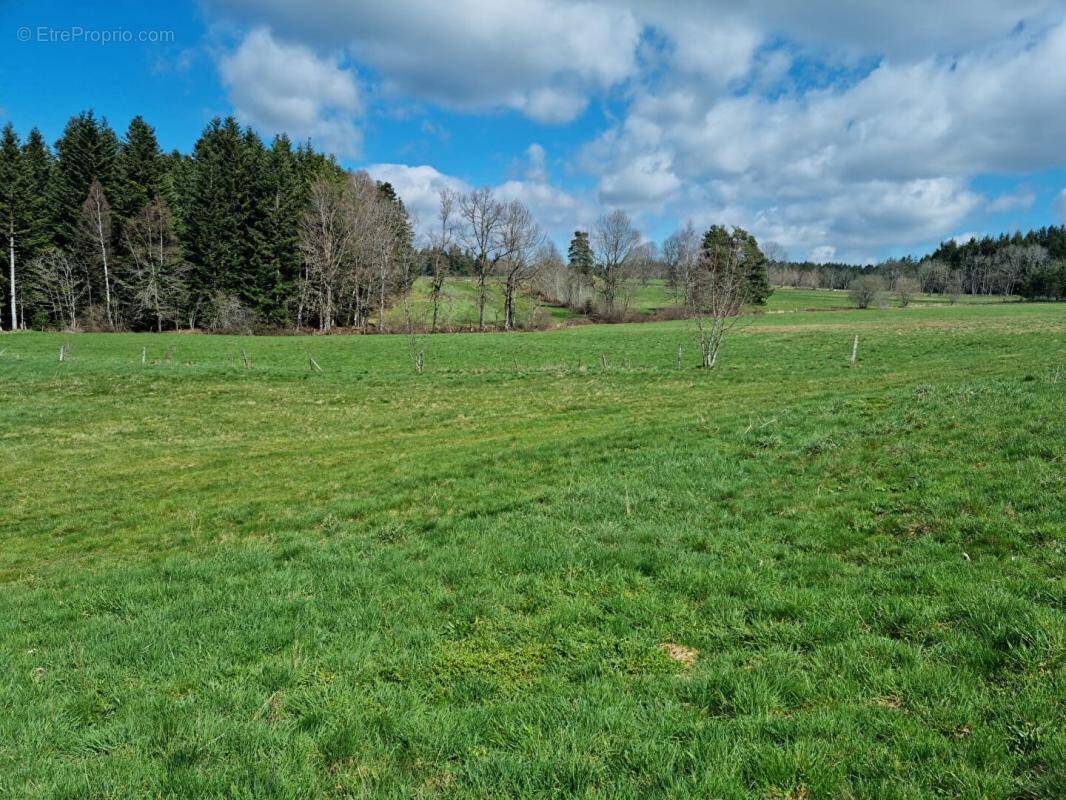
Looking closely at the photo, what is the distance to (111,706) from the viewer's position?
4.46 metres

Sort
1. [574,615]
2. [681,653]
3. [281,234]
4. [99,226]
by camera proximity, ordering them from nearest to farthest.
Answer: [681,653] → [574,615] → [99,226] → [281,234]

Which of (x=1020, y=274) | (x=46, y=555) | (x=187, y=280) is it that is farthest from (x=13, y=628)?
(x=1020, y=274)

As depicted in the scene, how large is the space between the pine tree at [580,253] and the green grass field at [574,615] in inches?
3977

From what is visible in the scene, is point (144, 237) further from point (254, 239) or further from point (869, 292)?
point (869, 292)

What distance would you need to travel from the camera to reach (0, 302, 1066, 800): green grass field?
136 inches

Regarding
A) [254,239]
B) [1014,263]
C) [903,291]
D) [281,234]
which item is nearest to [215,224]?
[254,239]

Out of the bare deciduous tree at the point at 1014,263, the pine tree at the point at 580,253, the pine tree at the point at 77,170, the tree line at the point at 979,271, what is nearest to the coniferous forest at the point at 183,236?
the pine tree at the point at 77,170

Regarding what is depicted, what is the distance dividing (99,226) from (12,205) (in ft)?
24.2

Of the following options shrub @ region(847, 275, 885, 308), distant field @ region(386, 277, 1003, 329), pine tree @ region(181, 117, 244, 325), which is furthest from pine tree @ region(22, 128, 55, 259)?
shrub @ region(847, 275, 885, 308)

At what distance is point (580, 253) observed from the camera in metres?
118

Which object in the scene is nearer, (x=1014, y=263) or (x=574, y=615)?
(x=574, y=615)

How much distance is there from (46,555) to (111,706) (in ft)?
21.3

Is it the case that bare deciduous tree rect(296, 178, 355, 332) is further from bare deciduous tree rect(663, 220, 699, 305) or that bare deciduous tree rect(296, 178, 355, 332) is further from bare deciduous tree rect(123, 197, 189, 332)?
bare deciduous tree rect(663, 220, 699, 305)

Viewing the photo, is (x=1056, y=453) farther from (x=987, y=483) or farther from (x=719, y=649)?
(x=719, y=649)
